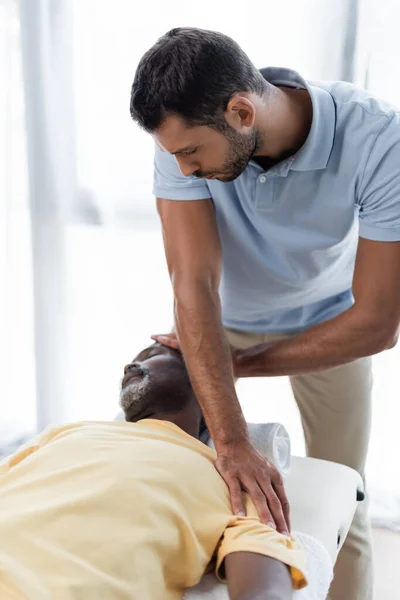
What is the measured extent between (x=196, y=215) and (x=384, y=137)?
45 centimetres

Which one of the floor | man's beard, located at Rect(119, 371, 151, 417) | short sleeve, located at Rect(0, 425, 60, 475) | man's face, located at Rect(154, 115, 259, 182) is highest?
man's face, located at Rect(154, 115, 259, 182)

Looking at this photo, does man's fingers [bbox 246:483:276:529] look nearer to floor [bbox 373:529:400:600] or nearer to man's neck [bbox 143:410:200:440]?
man's neck [bbox 143:410:200:440]

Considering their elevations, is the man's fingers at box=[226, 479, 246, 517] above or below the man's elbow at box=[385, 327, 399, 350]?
below

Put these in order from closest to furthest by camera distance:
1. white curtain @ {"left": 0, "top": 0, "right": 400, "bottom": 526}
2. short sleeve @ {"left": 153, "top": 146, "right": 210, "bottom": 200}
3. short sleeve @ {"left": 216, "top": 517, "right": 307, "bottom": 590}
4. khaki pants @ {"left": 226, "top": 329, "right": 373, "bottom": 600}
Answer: short sleeve @ {"left": 216, "top": 517, "right": 307, "bottom": 590} < short sleeve @ {"left": 153, "top": 146, "right": 210, "bottom": 200} < khaki pants @ {"left": 226, "top": 329, "right": 373, "bottom": 600} < white curtain @ {"left": 0, "top": 0, "right": 400, "bottom": 526}

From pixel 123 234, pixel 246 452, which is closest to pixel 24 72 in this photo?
pixel 123 234

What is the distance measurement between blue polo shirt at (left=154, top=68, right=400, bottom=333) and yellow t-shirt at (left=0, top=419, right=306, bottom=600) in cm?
53

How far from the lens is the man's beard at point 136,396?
5.08 ft

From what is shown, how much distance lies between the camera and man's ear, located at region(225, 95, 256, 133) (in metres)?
1.37

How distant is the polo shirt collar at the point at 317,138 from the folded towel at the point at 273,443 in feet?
1.85

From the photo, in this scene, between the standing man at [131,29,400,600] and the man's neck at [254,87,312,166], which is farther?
the man's neck at [254,87,312,166]

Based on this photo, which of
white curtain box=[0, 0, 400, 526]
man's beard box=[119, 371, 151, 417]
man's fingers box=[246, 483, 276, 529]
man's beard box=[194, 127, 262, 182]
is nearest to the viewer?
man's fingers box=[246, 483, 276, 529]

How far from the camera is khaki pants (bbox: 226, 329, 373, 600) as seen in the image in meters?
1.89

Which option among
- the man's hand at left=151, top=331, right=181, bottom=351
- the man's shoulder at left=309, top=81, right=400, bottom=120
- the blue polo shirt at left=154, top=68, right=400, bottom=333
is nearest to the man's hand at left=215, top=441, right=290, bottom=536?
the man's hand at left=151, top=331, right=181, bottom=351

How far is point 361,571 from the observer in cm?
189
